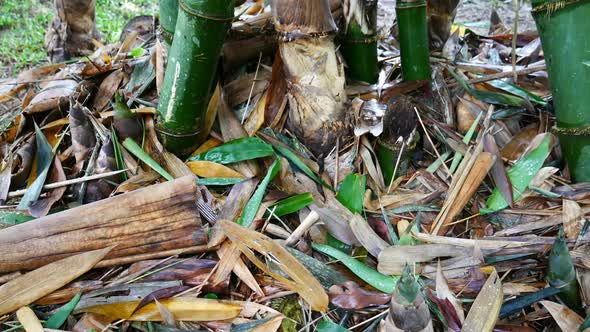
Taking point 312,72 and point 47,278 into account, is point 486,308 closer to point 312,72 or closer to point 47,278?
point 312,72

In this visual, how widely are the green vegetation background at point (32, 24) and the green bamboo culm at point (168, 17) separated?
4.93 feet

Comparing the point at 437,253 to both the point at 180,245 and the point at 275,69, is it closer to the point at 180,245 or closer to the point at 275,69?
the point at 180,245

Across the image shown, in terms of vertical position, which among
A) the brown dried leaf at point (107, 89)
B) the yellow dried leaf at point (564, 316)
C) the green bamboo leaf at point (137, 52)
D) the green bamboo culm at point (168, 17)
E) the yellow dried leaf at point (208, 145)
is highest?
the green bamboo culm at point (168, 17)

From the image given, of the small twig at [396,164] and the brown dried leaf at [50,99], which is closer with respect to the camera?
the small twig at [396,164]

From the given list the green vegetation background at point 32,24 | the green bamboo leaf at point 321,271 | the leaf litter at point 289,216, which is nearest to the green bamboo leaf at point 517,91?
the leaf litter at point 289,216

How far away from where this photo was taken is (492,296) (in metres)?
0.87

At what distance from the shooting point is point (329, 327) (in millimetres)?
875

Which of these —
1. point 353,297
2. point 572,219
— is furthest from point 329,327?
point 572,219

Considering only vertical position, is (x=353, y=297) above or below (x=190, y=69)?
below

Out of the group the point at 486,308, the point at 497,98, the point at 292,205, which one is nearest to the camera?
the point at 486,308

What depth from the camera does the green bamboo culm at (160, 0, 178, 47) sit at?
126 centimetres

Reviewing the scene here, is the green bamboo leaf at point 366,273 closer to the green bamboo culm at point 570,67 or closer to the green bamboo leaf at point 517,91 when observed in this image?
the green bamboo culm at point 570,67

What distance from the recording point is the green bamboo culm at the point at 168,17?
126 centimetres

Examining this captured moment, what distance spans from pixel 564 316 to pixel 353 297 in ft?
1.13
